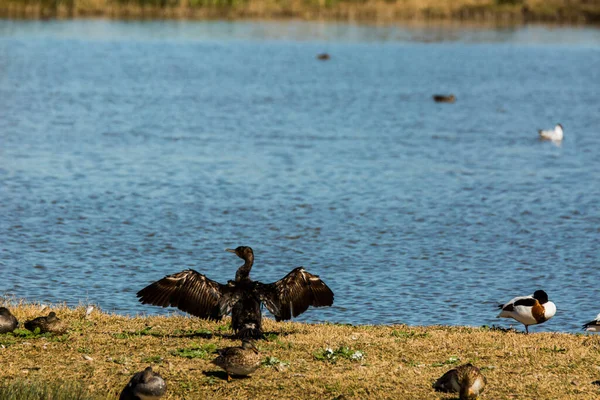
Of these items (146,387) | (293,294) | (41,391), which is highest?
(293,294)

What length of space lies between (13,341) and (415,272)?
9.87 m

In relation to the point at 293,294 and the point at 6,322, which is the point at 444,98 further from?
the point at 6,322

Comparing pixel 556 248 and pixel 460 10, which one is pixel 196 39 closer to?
pixel 460 10

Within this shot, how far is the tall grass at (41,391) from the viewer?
10.8 meters

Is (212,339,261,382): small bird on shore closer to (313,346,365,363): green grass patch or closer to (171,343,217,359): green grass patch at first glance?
(171,343,217,359): green grass patch

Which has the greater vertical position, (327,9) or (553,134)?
(327,9)

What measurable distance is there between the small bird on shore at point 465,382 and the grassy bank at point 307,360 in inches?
7.4

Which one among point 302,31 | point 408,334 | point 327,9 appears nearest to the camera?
point 408,334

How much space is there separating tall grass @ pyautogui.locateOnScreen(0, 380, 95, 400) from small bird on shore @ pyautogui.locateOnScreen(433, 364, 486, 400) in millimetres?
3886

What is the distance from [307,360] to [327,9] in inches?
3135

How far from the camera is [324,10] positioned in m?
88.2

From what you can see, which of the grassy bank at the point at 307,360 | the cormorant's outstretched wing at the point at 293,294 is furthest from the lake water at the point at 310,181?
the cormorant's outstretched wing at the point at 293,294

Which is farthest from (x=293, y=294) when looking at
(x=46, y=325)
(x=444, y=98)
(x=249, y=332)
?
(x=444, y=98)

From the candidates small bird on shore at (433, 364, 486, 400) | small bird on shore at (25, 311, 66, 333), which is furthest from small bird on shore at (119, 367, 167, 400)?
small bird on shore at (433, 364, 486, 400)
